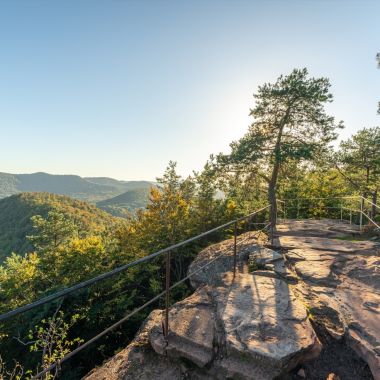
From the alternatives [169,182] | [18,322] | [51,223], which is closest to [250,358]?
[18,322]

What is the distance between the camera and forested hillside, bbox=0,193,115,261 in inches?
3081

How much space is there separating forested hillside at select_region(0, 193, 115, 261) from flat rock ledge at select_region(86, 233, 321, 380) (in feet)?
211

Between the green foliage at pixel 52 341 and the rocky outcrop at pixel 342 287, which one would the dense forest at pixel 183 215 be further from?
the rocky outcrop at pixel 342 287

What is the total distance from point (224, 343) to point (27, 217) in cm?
10697

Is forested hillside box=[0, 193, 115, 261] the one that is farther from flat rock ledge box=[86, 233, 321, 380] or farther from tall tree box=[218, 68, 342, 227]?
flat rock ledge box=[86, 233, 321, 380]

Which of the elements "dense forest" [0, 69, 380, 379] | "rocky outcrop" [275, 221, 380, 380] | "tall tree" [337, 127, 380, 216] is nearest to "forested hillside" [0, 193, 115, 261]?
"dense forest" [0, 69, 380, 379]

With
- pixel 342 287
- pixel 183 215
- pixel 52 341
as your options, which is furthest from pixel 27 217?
pixel 342 287

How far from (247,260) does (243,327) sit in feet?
9.06

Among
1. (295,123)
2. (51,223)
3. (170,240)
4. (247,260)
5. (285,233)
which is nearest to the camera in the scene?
(247,260)

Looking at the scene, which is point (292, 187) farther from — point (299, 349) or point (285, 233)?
point (299, 349)

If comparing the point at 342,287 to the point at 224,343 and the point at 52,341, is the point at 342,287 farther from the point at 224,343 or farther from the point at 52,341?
the point at 52,341

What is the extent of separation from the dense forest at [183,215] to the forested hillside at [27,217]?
173ft

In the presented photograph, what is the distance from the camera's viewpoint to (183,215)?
14.5m

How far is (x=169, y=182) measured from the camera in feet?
60.8
